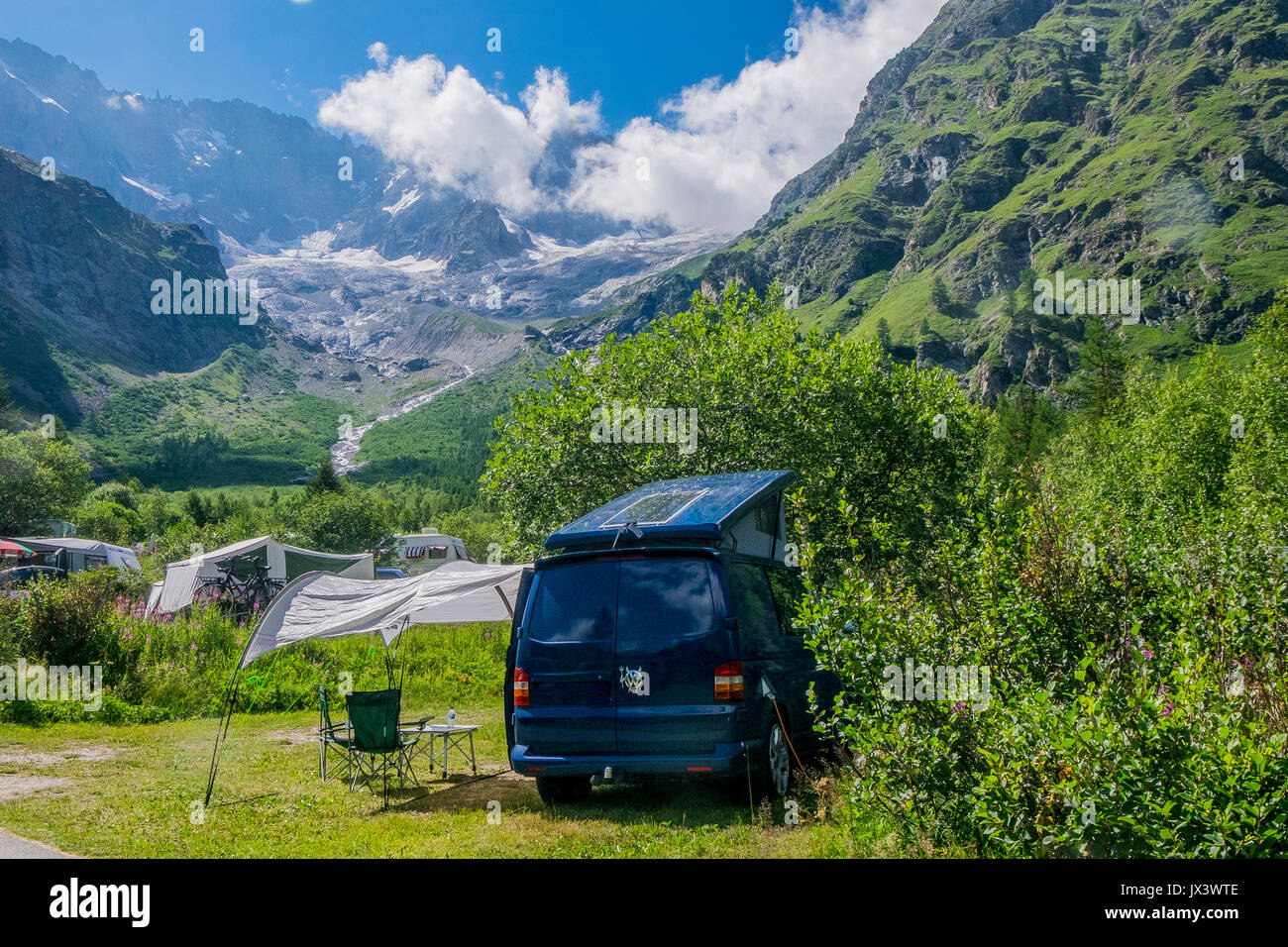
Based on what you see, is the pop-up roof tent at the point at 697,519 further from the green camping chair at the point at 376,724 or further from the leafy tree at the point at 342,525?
the leafy tree at the point at 342,525

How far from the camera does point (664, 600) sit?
8008 millimetres

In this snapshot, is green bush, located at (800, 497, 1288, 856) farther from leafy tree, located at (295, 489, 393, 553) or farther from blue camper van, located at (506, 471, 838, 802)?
leafy tree, located at (295, 489, 393, 553)

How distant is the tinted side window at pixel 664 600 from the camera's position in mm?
7879

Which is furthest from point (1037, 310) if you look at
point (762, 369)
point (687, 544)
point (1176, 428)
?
point (687, 544)

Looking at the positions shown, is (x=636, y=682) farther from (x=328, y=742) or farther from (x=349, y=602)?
(x=328, y=742)

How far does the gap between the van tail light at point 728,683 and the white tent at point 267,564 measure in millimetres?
25940

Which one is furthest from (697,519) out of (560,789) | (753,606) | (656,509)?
(560,789)

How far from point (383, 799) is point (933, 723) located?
730 cm

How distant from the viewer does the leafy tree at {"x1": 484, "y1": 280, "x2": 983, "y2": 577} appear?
680 inches

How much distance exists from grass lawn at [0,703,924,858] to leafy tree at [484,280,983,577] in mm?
6544

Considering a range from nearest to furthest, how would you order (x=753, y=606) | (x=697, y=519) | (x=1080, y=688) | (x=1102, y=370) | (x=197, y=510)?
(x=1080, y=688) < (x=697, y=519) < (x=753, y=606) < (x=1102, y=370) < (x=197, y=510)

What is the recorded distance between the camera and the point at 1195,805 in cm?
384

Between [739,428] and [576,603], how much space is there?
942cm
